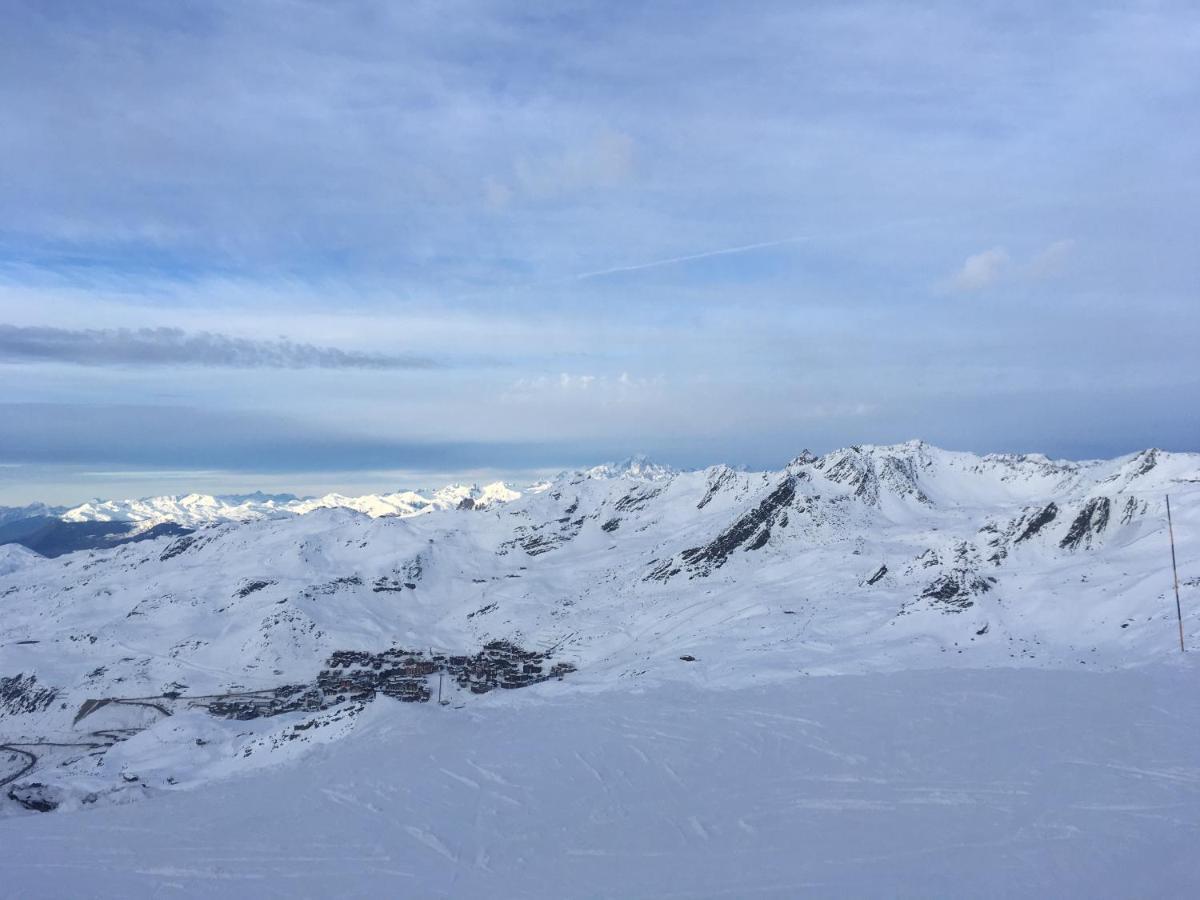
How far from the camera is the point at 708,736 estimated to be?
90.6 ft

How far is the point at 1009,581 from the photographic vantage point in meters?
59.6

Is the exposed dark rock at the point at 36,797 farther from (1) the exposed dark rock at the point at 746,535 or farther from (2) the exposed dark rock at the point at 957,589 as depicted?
(1) the exposed dark rock at the point at 746,535

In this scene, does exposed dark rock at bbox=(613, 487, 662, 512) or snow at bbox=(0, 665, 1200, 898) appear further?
exposed dark rock at bbox=(613, 487, 662, 512)

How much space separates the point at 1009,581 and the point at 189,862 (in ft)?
199

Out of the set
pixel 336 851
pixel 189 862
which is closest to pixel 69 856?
pixel 189 862

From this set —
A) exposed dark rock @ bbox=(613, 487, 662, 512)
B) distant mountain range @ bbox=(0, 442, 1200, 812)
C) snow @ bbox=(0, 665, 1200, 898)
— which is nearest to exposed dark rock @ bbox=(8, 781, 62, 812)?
distant mountain range @ bbox=(0, 442, 1200, 812)

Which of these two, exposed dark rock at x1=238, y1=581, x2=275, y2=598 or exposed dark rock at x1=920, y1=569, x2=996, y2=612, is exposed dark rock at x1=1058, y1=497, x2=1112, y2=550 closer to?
exposed dark rock at x1=920, y1=569, x2=996, y2=612

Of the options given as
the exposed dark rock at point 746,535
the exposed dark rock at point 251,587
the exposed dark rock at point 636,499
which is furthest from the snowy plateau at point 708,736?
the exposed dark rock at point 636,499

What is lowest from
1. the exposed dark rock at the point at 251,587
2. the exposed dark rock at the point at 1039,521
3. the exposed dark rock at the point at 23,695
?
the exposed dark rock at the point at 23,695

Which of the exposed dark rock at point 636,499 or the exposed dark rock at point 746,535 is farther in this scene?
the exposed dark rock at point 636,499

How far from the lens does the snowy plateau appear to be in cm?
1614

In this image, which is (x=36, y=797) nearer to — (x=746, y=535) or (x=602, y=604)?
(x=602, y=604)

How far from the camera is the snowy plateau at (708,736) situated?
53.0 feet

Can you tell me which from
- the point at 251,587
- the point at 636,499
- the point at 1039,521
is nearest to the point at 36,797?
the point at 1039,521
